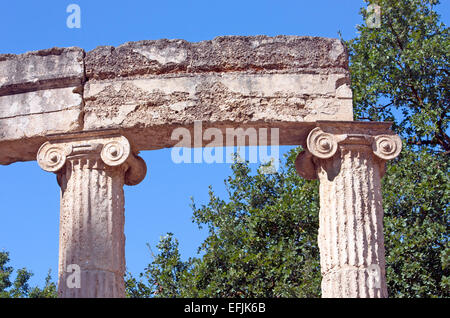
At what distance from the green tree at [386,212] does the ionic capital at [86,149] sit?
292 inches

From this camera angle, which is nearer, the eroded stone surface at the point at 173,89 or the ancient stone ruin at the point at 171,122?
the ancient stone ruin at the point at 171,122

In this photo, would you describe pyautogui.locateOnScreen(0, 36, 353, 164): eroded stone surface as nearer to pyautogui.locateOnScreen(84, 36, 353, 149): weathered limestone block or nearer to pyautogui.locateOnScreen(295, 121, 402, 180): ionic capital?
pyautogui.locateOnScreen(84, 36, 353, 149): weathered limestone block

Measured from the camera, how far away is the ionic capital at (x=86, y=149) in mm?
9578

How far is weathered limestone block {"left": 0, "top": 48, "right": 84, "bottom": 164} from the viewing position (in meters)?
9.90

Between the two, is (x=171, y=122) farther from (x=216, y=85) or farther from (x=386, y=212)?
(x=386, y=212)

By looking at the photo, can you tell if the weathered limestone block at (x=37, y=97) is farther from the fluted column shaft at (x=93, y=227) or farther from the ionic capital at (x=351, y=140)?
the ionic capital at (x=351, y=140)

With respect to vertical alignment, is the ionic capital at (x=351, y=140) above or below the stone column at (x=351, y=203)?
above

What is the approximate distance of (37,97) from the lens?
396 inches

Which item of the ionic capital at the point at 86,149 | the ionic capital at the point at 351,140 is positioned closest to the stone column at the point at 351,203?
the ionic capital at the point at 351,140

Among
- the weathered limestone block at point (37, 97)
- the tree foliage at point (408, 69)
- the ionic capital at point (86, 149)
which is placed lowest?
the ionic capital at point (86, 149)

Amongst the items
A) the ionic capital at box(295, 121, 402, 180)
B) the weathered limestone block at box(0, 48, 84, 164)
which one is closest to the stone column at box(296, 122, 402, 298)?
the ionic capital at box(295, 121, 402, 180)

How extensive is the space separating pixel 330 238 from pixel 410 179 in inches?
304

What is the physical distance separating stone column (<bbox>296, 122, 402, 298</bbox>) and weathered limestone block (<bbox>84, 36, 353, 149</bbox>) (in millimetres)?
308
